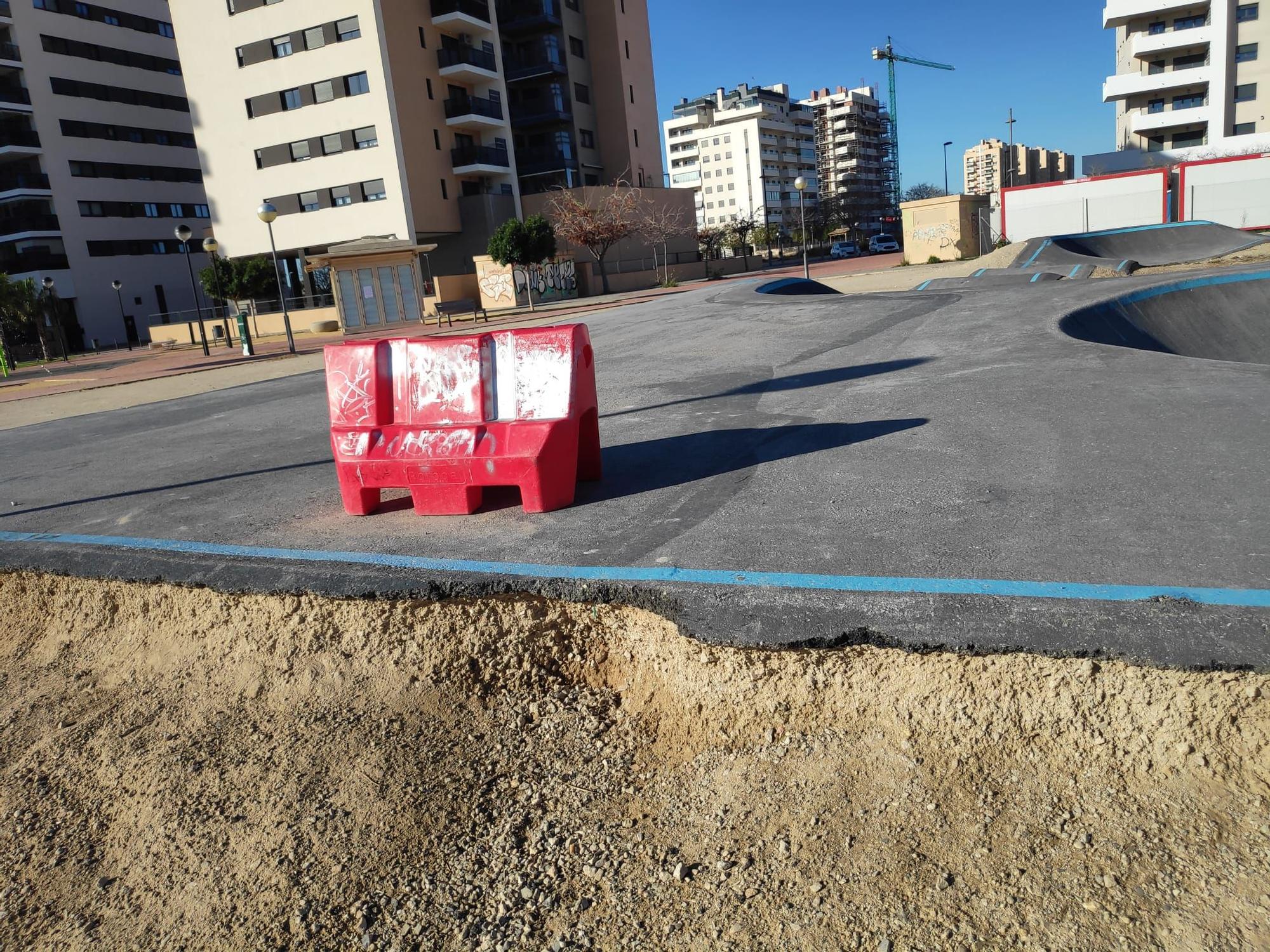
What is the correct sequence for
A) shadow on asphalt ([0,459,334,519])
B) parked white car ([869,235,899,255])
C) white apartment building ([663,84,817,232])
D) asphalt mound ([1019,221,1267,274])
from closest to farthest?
shadow on asphalt ([0,459,334,519])
asphalt mound ([1019,221,1267,274])
parked white car ([869,235,899,255])
white apartment building ([663,84,817,232])

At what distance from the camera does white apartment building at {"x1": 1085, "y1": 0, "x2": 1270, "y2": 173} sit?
54.9m

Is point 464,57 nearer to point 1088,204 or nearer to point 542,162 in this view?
point 542,162

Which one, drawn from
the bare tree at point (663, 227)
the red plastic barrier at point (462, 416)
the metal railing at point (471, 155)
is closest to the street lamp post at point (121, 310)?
the metal railing at point (471, 155)

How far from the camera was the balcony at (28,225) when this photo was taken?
5222cm

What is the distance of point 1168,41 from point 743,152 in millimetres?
77181

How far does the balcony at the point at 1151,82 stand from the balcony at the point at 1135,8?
371 centimetres

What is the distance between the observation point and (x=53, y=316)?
44.9m

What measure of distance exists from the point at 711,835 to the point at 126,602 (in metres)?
3.98

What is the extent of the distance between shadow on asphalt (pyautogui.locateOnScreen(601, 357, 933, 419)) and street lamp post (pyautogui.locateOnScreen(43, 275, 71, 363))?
37.8 m

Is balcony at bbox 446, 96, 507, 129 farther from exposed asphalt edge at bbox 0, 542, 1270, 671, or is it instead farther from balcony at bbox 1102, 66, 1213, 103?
exposed asphalt edge at bbox 0, 542, 1270, 671

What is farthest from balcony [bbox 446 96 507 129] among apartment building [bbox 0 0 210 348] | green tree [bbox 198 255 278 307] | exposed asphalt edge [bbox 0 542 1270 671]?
exposed asphalt edge [bbox 0 542 1270 671]

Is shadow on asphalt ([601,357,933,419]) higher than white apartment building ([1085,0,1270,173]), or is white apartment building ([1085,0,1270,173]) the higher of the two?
white apartment building ([1085,0,1270,173])

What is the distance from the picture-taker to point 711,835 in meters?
2.96

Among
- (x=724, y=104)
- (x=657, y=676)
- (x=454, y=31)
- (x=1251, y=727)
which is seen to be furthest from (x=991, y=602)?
(x=724, y=104)
